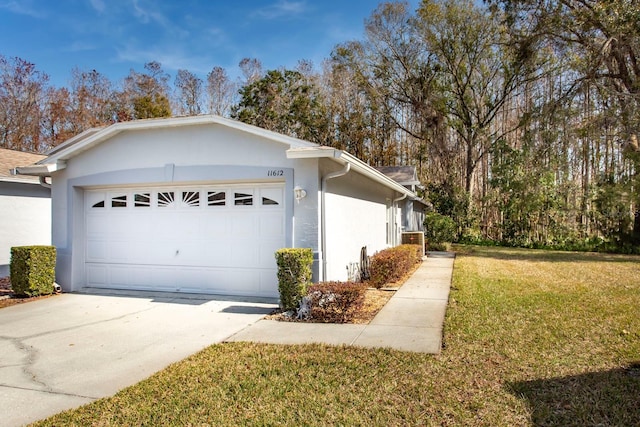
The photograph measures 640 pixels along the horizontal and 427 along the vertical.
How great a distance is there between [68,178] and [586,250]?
20.1 m

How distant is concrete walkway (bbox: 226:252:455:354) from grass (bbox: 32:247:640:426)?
26 centimetres

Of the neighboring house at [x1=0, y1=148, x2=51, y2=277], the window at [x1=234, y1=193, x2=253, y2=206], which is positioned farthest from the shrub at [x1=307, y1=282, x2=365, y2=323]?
the neighboring house at [x1=0, y1=148, x2=51, y2=277]

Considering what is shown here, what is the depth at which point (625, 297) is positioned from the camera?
8227 mm

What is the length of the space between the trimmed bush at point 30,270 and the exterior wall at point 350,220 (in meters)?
5.85

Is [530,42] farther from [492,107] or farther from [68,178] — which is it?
[68,178]

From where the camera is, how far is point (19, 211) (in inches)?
482

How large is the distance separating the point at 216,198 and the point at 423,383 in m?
5.87

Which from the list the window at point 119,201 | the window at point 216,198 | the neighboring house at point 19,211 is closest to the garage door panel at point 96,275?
the window at point 119,201

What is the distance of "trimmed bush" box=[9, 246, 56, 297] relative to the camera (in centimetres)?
846

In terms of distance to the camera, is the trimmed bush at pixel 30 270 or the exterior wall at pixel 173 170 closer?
the exterior wall at pixel 173 170

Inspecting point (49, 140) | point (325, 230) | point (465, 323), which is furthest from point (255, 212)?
point (49, 140)

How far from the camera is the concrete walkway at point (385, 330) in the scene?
5.45 m

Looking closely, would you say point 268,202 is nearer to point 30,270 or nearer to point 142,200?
point 142,200

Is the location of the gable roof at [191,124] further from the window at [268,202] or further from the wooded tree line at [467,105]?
the wooded tree line at [467,105]
